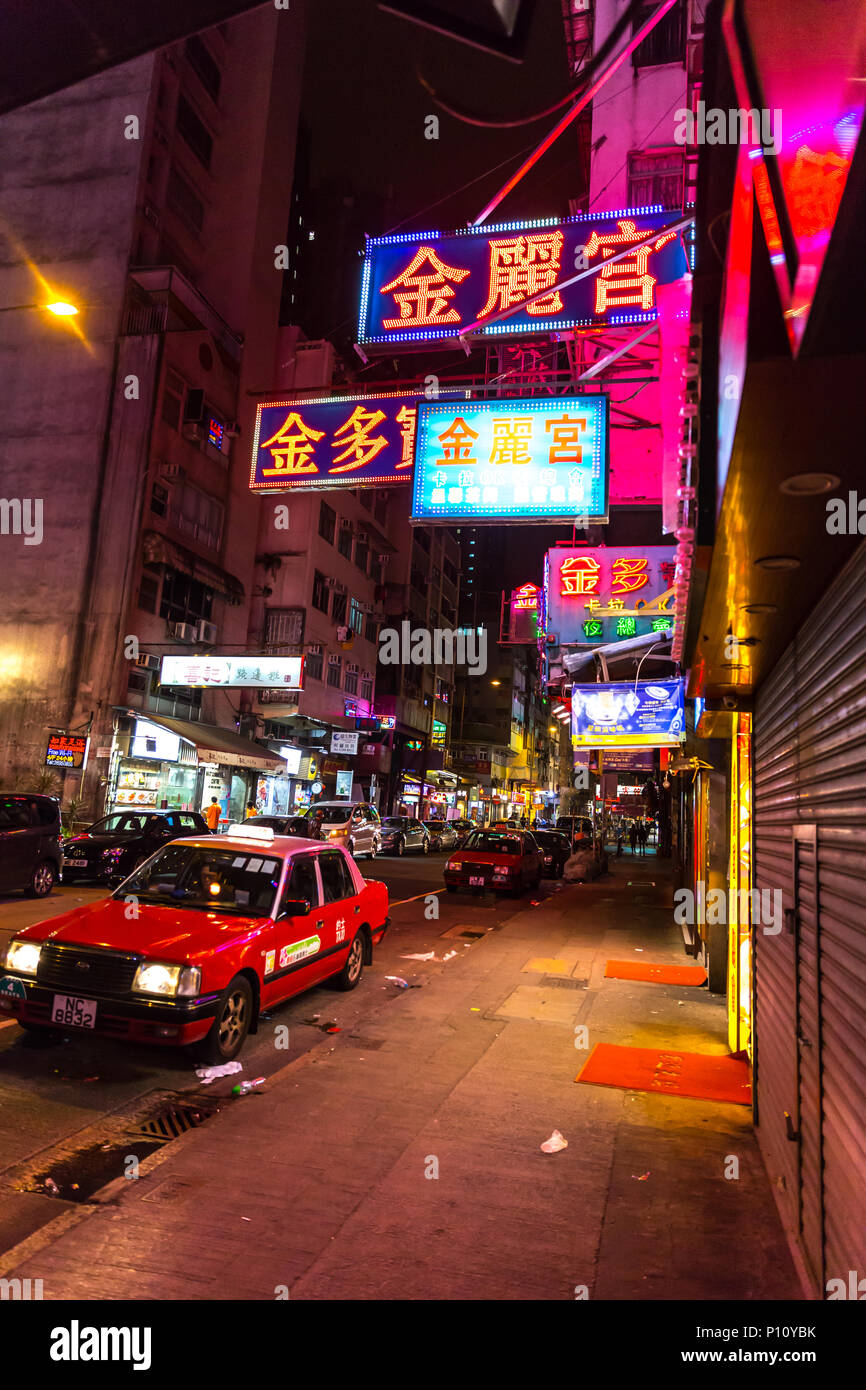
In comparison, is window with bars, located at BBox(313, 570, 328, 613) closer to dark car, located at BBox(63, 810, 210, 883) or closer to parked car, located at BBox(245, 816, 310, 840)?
parked car, located at BBox(245, 816, 310, 840)

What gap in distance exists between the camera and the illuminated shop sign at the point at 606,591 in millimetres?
18188

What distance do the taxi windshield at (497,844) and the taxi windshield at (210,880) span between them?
1361 centimetres

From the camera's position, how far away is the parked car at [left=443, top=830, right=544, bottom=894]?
64.6ft

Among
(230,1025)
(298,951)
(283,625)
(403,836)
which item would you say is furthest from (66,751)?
(230,1025)

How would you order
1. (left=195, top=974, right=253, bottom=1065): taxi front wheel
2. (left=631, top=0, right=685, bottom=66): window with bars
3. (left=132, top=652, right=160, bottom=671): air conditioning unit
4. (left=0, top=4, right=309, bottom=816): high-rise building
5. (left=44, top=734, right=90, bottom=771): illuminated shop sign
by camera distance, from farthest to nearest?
(left=132, top=652, right=160, bottom=671): air conditioning unit
(left=0, top=4, right=309, bottom=816): high-rise building
(left=44, top=734, right=90, bottom=771): illuminated shop sign
(left=631, top=0, right=685, bottom=66): window with bars
(left=195, top=974, right=253, bottom=1065): taxi front wheel

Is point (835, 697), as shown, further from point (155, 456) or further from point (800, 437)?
point (155, 456)

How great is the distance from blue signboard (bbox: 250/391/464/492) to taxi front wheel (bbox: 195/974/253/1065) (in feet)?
21.0

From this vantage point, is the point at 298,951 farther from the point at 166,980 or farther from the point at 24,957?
the point at 24,957

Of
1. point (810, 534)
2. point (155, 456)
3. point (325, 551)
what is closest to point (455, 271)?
point (810, 534)

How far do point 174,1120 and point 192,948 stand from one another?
3.72ft

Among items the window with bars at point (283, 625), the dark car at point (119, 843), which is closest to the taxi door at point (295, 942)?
the dark car at point (119, 843)

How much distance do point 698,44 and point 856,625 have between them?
10.2 meters

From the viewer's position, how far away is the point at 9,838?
40.5ft

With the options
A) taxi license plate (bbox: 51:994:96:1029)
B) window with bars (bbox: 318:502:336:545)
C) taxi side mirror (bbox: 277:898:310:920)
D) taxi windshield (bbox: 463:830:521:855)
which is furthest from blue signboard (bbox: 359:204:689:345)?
window with bars (bbox: 318:502:336:545)
